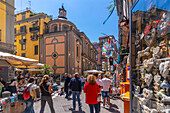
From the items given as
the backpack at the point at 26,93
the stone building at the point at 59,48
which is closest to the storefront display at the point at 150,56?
the backpack at the point at 26,93

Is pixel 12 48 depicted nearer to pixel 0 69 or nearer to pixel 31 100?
pixel 0 69

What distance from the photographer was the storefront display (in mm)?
2260

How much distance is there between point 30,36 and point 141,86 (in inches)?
1276

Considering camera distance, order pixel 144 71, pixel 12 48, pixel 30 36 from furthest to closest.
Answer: pixel 30 36 → pixel 12 48 → pixel 144 71

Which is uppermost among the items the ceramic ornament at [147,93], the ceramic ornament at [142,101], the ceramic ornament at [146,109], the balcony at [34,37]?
the balcony at [34,37]

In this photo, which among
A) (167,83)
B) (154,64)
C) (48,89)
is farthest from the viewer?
(48,89)

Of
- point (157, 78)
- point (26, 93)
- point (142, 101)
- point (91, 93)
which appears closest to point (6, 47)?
point (26, 93)

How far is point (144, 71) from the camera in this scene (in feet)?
10.1

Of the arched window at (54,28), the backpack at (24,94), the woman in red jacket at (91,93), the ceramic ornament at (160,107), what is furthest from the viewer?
the arched window at (54,28)

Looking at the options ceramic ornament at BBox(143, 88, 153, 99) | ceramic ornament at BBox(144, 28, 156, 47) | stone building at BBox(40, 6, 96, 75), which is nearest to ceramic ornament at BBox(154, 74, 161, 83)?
ceramic ornament at BBox(143, 88, 153, 99)

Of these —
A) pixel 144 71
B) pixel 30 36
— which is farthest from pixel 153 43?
pixel 30 36

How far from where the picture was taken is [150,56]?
2881 millimetres

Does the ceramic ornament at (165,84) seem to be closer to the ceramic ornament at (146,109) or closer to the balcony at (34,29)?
the ceramic ornament at (146,109)

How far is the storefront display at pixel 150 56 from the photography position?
7.41ft
